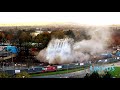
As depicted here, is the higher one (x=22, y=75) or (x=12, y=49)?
(x=12, y=49)

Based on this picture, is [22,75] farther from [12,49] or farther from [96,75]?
[96,75]

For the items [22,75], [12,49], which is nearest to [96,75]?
[22,75]

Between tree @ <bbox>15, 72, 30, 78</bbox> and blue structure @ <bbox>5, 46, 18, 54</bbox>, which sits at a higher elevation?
blue structure @ <bbox>5, 46, 18, 54</bbox>

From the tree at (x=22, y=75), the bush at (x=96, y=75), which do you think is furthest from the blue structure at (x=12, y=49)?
the bush at (x=96, y=75)

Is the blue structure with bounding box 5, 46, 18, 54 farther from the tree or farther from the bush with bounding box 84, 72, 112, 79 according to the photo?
the bush with bounding box 84, 72, 112, 79

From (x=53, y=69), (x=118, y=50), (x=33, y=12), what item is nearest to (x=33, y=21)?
(x=33, y=12)

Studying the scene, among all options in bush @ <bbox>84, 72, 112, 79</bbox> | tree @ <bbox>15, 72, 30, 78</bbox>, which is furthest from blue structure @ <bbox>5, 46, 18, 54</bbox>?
bush @ <bbox>84, 72, 112, 79</bbox>

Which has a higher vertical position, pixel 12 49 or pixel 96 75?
pixel 12 49

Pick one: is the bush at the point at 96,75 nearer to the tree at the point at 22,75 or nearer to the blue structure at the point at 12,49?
the tree at the point at 22,75
